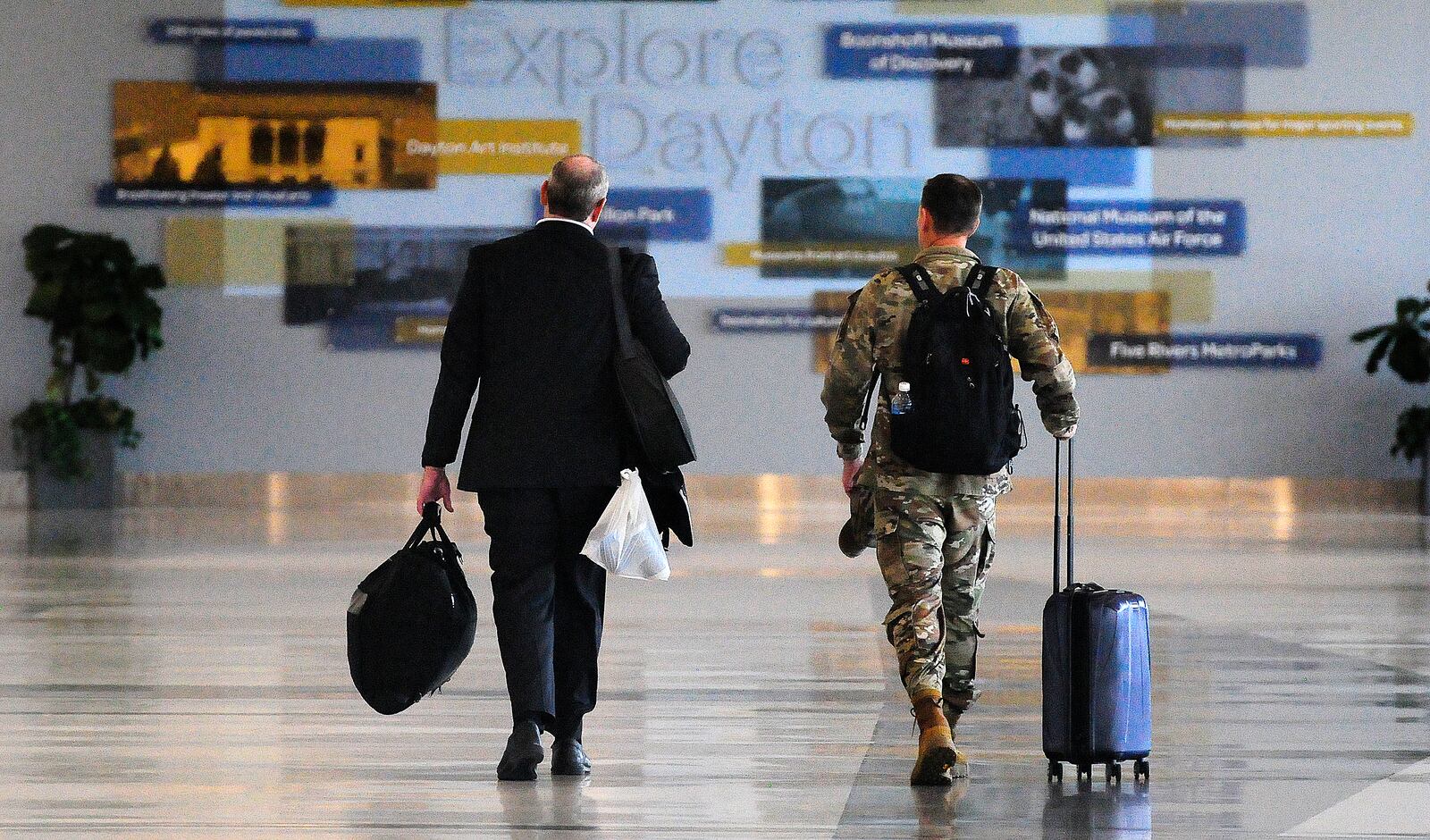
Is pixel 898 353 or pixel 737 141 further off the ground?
pixel 737 141

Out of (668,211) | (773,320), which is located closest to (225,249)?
(668,211)

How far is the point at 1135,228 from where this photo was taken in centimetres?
1390

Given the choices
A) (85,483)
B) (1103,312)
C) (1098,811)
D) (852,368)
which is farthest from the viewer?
(1103,312)

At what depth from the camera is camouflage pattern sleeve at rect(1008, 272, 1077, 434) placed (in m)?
4.11

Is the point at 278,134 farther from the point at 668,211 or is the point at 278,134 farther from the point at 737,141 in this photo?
the point at 737,141

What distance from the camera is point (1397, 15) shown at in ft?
45.8

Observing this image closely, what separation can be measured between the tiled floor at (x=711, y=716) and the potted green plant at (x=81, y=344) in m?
3.98

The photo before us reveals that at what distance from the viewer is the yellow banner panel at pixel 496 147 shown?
13945 millimetres

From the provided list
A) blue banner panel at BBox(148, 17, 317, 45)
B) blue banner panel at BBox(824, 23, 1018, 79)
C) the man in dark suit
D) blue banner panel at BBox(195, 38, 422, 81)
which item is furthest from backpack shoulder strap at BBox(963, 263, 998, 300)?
blue banner panel at BBox(148, 17, 317, 45)

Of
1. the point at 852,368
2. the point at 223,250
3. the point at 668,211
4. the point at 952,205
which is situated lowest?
the point at 852,368

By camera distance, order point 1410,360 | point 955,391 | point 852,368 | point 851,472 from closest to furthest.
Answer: point 955,391 < point 852,368 < point 851,472 < point 1410,360

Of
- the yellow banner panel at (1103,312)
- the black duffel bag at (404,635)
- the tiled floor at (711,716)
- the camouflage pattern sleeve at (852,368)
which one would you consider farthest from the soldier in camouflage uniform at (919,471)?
the yellow banner panel at (1103,312)

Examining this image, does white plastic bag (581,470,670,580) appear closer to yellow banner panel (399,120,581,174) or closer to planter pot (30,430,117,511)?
yellow banner panel (399,120,581,174)

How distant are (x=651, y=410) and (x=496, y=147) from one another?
10298 millimetres
